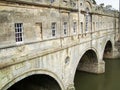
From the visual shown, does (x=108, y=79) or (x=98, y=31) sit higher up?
(x=98, y=31)

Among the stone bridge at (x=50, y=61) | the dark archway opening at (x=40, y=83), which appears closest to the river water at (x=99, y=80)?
the stone bridge at (x=50, y=61)

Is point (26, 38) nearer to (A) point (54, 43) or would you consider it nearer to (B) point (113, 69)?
(A) point (54, 43)

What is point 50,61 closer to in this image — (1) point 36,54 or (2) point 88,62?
(1) point 36,54

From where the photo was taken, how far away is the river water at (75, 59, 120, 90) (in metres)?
21.5

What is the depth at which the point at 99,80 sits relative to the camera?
76.9 feet

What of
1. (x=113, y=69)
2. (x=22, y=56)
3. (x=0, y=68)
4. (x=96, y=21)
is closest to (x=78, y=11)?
(x=96, y=21)

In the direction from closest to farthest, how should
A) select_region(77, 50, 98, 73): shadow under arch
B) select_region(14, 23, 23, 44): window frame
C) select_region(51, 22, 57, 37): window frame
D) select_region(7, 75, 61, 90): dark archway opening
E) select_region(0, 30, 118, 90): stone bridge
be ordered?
select_region(0, 30, 118, 90): stone bridge, select_region(14, 23, 23, 44): window frame, select_region(51, 22, 57, 37): window frame, select_region(7, 75, 61, 90): dark archway opening, select_region(77, 50, 98, 73): shadow under arch

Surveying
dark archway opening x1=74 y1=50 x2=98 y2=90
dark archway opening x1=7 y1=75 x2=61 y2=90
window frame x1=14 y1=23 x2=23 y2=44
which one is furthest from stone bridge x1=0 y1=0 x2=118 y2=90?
dark archway opening x1=74 y1=50 x2=98 y2=90

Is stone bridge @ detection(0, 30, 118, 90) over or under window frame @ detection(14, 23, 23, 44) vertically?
under

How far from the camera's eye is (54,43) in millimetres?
13453

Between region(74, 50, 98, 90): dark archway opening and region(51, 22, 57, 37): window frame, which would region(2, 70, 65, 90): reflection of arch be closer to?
region(51, 22, 57, 37): window frame

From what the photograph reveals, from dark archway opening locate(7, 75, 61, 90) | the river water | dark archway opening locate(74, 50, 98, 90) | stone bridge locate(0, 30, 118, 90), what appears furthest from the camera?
dark archway opening locate(74, 50, 98, 90)

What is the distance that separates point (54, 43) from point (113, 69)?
17.9 meters

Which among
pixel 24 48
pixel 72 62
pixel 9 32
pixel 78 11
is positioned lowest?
pixel 72 62
